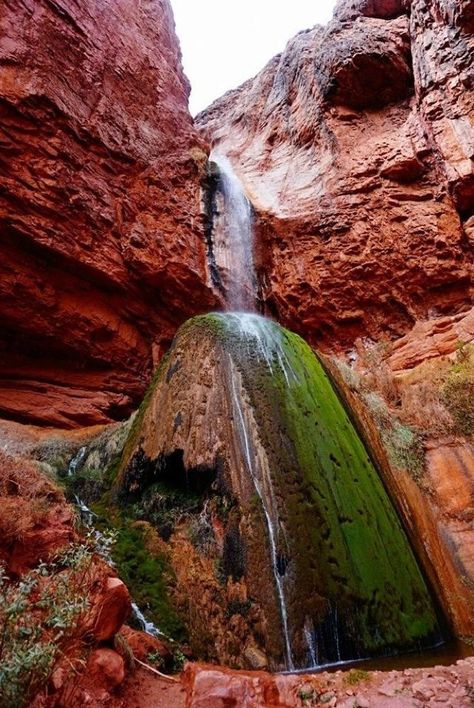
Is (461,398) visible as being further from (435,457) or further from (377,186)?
(377,186)

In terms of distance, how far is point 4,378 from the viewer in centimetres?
1260

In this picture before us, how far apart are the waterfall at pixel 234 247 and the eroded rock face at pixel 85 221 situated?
706mm

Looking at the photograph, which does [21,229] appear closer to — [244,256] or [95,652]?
[244,256]

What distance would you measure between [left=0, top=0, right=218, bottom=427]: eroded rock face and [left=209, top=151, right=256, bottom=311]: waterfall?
27.8 inches

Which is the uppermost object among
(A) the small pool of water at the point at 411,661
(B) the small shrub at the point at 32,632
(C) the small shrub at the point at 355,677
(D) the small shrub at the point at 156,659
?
(B) the small shrub at the point at 32,632

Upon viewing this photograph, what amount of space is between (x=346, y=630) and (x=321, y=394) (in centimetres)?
324

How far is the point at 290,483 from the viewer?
511cm

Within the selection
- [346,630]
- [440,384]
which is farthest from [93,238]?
[346,630]

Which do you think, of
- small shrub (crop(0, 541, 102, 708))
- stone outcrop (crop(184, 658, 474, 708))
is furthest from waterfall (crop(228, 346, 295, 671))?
small shrub (crop(0, 541, 102, 708))

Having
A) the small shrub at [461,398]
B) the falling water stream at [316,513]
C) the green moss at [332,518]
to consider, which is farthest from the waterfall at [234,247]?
the green moss at [332,518]

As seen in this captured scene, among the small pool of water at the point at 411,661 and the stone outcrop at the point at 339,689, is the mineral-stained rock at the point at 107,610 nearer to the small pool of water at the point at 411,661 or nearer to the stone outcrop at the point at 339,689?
the stone outcrop at the point at 339,689

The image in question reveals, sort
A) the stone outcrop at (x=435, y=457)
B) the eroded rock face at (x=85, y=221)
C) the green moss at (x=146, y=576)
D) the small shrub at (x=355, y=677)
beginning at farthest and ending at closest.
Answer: the eroded rock face at (x=85, y=221), the stone outcrop at (x=435, y=457), the green moss at (x=146, y=576), the small shrub at (x=355, y=677)

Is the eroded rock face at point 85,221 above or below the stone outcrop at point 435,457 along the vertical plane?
above

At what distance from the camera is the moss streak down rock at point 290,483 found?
4.34 m
